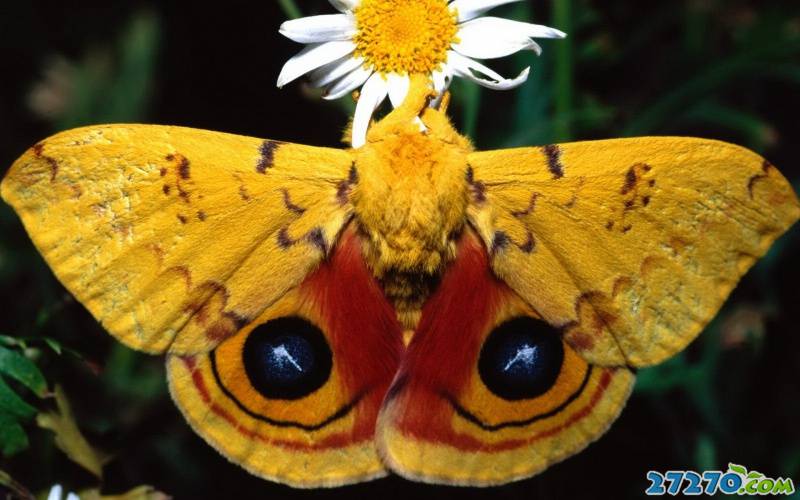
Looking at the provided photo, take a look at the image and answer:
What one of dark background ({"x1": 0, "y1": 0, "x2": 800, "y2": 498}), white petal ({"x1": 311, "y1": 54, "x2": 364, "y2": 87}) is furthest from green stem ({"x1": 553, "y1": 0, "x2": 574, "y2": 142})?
white petal ({"x1": 311, "y1": 54, "x2": 364, "y2": 87})

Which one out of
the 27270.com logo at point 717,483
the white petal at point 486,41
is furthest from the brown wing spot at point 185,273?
the 27270.com logo at point 717,483

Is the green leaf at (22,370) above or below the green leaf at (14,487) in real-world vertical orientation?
above

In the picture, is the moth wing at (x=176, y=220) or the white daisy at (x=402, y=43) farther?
the white daisy at (x=402, y=43)

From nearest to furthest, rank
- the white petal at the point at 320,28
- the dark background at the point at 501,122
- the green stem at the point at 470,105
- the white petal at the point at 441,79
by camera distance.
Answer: the white petal at the point at 320,28, the white petal at the point at 441,79, the green stem at the point at 470,105, the dark background at the point at 501,122

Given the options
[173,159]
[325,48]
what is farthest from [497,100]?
→ [173,159]

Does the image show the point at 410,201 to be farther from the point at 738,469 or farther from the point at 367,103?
the point at 738,469

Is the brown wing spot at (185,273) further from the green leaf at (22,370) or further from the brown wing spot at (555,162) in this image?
the brown wing spot at (555,162)

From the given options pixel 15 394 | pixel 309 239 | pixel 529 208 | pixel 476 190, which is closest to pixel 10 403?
pixel 15 394

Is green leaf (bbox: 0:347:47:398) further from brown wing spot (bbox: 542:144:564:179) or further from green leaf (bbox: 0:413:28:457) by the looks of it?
brown wing spot (bbox: 542:144:564:179)
